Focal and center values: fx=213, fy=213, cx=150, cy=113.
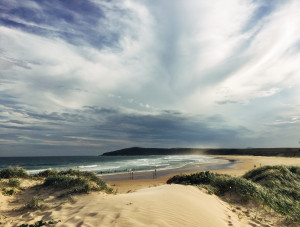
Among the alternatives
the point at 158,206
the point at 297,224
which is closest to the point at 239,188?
the point at 297,224

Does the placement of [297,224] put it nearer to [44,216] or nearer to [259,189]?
[259,189]

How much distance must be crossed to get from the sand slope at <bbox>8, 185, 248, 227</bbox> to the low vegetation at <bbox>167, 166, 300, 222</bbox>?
2310 mm

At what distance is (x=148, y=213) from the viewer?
7.04 m

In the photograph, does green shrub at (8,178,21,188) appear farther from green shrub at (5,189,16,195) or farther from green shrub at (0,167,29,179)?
green shrub at (0,167,29,179)

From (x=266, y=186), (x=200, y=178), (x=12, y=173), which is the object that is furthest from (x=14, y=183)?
(x=266, y=186)

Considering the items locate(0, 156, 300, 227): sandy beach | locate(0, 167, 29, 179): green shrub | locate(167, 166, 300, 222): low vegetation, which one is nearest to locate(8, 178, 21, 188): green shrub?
locate(0, 156, 300, 227): sandy beach

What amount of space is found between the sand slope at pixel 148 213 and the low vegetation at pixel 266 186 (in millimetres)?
2310

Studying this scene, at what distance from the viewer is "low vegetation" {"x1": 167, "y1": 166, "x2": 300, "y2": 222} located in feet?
33.5

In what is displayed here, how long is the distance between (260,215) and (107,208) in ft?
21.4

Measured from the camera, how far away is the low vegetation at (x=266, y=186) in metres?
10.2

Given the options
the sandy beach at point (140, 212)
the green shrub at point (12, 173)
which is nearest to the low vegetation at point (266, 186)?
the sandy beach at point (140, 212)

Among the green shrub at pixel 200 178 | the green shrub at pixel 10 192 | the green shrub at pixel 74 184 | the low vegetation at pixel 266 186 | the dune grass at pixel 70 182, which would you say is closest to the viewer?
the low vegetation at pixel 266 186

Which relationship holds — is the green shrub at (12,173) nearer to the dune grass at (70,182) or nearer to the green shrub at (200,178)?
the dune grass at (70,182)

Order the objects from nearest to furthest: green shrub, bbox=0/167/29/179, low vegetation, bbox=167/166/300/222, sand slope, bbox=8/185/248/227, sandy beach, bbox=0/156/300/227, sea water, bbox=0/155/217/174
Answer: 1. sand slope, bbox=8/185/248/227
2. sandy beach, bbox=0/156/300/227
3. low vegetation, bbox=167/166/300/222
4. green shrub, bbox=0/167/29/179
5. sea water, bbox=0/155/217/174
